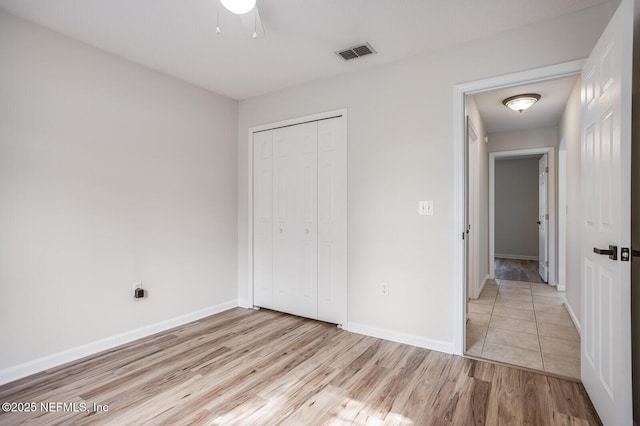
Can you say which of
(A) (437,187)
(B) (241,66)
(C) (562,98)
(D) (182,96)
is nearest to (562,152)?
(C) (562,98)

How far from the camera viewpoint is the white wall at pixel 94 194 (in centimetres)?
226

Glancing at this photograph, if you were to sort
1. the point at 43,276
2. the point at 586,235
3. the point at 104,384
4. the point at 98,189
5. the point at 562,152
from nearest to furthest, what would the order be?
the point at 586,235, the point at 104,384, the point at 43,276, the point at 98,189, the point at 562,152

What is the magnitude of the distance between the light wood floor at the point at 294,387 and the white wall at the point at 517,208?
6.15 m

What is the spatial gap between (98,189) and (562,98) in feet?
16.3

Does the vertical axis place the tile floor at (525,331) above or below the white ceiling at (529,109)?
below

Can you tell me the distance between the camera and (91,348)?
2.64 metres

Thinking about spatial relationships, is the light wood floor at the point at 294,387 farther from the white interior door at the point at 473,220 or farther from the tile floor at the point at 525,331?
the white interior door at the point at 473,220

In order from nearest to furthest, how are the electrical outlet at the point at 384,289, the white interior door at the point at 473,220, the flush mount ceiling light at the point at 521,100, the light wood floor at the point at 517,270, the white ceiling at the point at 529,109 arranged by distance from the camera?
the electrical outlet at the point at 384,289 → the white ceiling at the point at 529,109 → the flush mount ceiling light at the point at 521,100 → the white interior door at the point at 473,220 → the light wood floor at the point at 517,270

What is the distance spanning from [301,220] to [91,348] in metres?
2.11

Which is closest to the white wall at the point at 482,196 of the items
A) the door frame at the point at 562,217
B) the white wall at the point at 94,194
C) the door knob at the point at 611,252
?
the door frame at the point at 562,217

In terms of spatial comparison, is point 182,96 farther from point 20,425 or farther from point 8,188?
point 20,425

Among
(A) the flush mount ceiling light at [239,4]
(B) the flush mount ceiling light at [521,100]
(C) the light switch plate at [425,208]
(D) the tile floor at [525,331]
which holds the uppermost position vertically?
(B) the flush mount ceiling light at [521,100]

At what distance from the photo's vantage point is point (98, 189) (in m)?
2.68

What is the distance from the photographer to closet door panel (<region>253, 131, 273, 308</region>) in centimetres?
375
